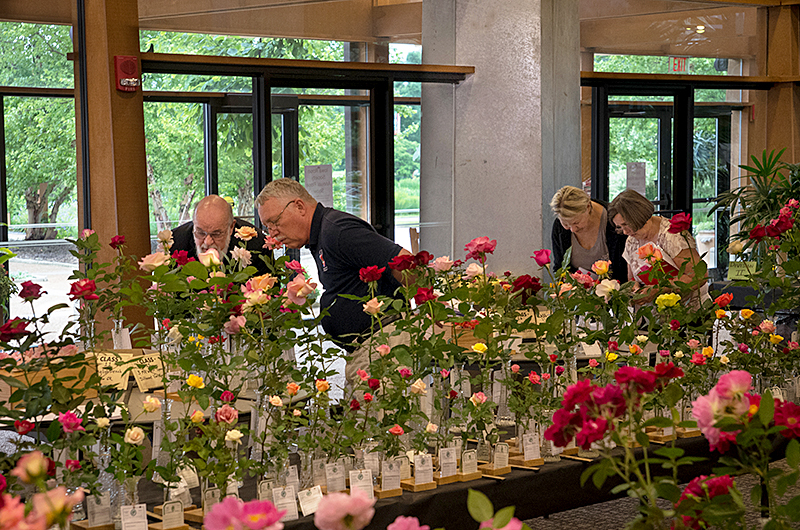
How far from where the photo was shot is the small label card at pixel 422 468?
1.95 m

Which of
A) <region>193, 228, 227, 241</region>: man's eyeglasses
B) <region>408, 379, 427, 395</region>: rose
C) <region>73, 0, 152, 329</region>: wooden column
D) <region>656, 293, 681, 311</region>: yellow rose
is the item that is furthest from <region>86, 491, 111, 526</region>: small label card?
<region>73, 0, 152, 329</region>: wooden column

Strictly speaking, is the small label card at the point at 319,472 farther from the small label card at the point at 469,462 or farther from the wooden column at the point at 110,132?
the wooden column at the point at 110,132

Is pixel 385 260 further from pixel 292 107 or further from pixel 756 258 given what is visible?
pixel 292 107

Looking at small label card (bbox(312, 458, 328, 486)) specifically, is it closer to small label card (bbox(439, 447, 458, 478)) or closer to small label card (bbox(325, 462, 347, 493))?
small label card (bbox(325, 462, 347, 493))

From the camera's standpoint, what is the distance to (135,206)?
5160 mm

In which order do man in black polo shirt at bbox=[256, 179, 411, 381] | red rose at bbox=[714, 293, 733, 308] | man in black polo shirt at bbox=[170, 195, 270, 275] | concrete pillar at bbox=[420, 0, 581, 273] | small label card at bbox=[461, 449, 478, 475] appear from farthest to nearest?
concrete pillar at bbox=[420, 0, 581, 273] < man in black polo shirt at bbox=[170, 195, 270, 275] < man in black polo shirt at bbox=[256, 179, 411, 381] < red rose at bbox=[714, 293, 733, 308] < small label card at bbox=[461, 449, 478, 475]

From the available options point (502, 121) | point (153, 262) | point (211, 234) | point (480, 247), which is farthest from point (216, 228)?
point (502, 121)

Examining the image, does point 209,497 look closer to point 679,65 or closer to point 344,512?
point 344,512

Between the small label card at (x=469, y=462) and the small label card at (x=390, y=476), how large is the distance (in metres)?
0.19

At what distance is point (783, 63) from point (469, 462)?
7.33 meters

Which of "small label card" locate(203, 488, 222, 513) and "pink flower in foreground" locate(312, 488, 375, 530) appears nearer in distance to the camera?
"pink flower in foreground" locate(312, 488, 375, 530)

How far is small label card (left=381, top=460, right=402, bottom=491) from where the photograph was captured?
6.29 feet

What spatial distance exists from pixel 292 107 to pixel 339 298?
10.5 feet

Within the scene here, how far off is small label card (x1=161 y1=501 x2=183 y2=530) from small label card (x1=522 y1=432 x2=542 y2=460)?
2.89 ft
